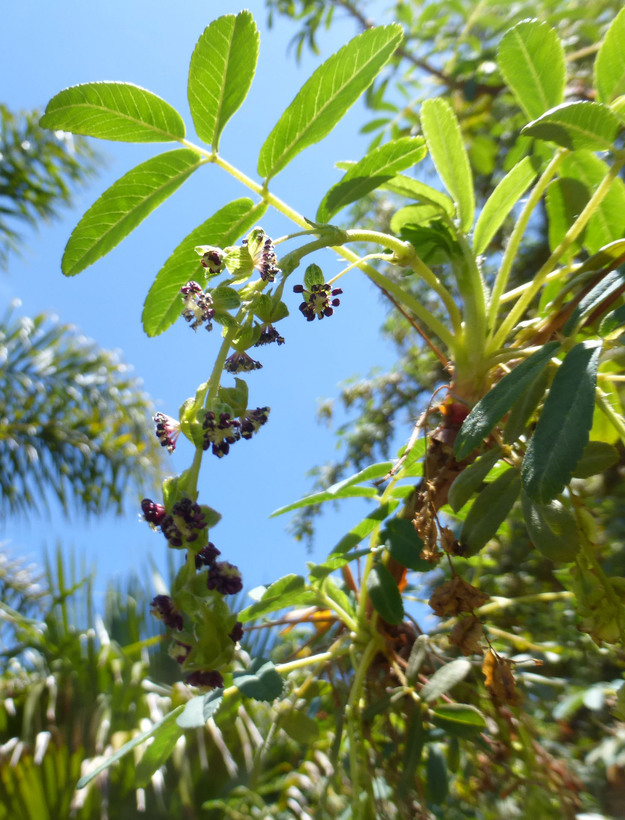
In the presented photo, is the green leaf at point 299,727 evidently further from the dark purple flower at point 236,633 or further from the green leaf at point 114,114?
the green leaf at point 114,114

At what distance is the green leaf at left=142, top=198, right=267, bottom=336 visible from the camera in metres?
0.76

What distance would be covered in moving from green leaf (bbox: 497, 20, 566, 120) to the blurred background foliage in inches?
8.5

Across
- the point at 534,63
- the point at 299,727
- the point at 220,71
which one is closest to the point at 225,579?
the point at 299,727

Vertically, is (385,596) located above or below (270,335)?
below

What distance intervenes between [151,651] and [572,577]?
2208 mm

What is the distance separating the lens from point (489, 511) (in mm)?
599

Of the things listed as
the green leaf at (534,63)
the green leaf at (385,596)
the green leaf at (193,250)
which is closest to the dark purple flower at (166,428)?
the green leaf at (193,250)

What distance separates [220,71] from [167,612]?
23.7 inches

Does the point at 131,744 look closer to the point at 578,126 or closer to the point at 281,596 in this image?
the point at 281,596

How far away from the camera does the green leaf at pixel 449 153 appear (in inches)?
31.5

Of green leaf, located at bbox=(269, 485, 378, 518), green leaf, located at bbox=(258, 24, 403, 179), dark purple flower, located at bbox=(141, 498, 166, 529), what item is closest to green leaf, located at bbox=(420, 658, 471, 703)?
green leaf, located at bbox=(269, 485, 378, 518)

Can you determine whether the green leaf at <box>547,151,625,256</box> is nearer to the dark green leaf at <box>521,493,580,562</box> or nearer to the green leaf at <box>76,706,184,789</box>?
the dark green leaf at <box>521,493,580,562</box>

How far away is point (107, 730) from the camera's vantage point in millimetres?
2102

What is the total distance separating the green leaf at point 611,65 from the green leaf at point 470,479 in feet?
1.52
